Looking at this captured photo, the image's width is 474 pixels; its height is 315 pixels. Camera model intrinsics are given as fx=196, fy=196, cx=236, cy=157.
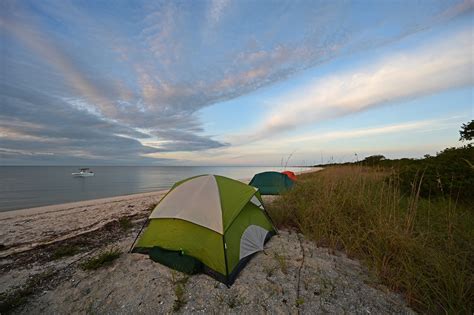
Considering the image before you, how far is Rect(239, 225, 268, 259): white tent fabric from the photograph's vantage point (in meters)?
3.44

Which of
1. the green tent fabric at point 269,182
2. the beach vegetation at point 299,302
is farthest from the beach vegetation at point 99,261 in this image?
the green tent fabric at point 269,182

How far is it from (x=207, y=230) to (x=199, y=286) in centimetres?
79

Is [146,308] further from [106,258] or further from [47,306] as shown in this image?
[106,258]

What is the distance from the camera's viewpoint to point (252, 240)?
3.71 m

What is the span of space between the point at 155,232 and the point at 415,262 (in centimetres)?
409

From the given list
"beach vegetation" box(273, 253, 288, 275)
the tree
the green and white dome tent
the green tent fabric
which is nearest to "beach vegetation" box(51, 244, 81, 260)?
the green and white dome tent

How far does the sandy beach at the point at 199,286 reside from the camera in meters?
2.39

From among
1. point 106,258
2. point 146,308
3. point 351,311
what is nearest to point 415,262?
point 351,311

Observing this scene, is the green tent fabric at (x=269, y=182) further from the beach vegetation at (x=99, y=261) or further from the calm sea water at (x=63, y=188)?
the calm sea water at (x=63, y=188)

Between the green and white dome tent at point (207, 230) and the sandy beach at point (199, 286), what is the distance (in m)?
0.18

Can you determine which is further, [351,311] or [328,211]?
[328,211]

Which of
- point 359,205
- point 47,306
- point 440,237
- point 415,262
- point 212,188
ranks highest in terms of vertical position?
point 212,188

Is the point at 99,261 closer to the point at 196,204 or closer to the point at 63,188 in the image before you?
the point at 196,204

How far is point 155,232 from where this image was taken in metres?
3.69
